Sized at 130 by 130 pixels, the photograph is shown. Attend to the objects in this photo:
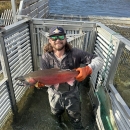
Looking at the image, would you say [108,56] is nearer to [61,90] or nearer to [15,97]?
[61,90]

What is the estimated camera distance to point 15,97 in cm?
397

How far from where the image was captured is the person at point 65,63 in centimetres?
283

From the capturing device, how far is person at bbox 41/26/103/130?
2834mm

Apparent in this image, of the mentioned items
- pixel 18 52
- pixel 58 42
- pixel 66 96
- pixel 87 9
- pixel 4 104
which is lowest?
pixel 87 9

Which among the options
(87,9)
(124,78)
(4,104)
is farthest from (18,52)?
(87,9)

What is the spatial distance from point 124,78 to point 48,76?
3.51 m

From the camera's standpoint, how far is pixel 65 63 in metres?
3.04

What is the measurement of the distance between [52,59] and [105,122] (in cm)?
160

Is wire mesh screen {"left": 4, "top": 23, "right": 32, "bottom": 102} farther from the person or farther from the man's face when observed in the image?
the man's face

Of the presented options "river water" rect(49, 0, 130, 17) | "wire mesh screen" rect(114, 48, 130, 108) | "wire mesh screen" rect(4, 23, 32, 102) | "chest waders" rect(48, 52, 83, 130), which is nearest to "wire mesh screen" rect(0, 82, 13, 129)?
"wire mesh screen" rect(4, 23, 32, 102)

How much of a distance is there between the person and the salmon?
13cm

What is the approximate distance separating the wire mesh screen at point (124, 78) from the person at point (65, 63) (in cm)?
186

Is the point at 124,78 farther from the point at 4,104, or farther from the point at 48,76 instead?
the point at 4,104

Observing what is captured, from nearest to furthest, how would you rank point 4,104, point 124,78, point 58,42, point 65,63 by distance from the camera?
point 58,42
point 65,63
point 4,104
point 124,78
